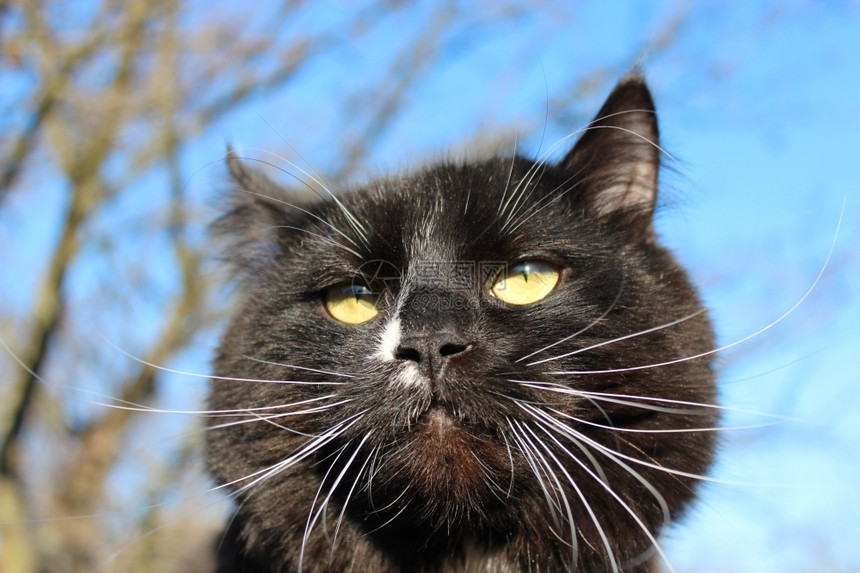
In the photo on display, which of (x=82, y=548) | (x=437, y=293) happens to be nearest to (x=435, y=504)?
(x=437, y=293)

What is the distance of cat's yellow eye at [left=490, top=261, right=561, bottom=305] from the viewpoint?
1.96m

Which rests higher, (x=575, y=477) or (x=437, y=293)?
(x=437, y=293)

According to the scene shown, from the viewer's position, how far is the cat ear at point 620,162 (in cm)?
228

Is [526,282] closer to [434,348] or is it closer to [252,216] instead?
[434,348]

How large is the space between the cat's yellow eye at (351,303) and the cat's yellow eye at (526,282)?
1.26 feet

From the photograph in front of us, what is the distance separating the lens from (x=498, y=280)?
1978mm

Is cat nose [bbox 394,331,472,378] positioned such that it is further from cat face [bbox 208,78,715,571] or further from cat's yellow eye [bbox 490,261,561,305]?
cat's yellow eye [bbox 490,261,561,305]

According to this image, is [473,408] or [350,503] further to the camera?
[350,503]

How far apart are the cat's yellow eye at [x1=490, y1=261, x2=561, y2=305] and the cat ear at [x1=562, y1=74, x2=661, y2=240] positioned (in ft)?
1.36

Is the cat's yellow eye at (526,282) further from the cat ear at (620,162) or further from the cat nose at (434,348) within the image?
the cat ear at (620,162)

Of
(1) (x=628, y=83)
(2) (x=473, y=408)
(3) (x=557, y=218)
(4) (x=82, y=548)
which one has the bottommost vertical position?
(4) (x=82, y=548)

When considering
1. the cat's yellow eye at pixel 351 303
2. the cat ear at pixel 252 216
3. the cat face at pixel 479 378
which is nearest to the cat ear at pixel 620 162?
the cat face at pixel 479 378

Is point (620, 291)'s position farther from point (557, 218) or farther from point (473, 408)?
point (473, 408)

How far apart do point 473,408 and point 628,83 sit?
4.02 feet
